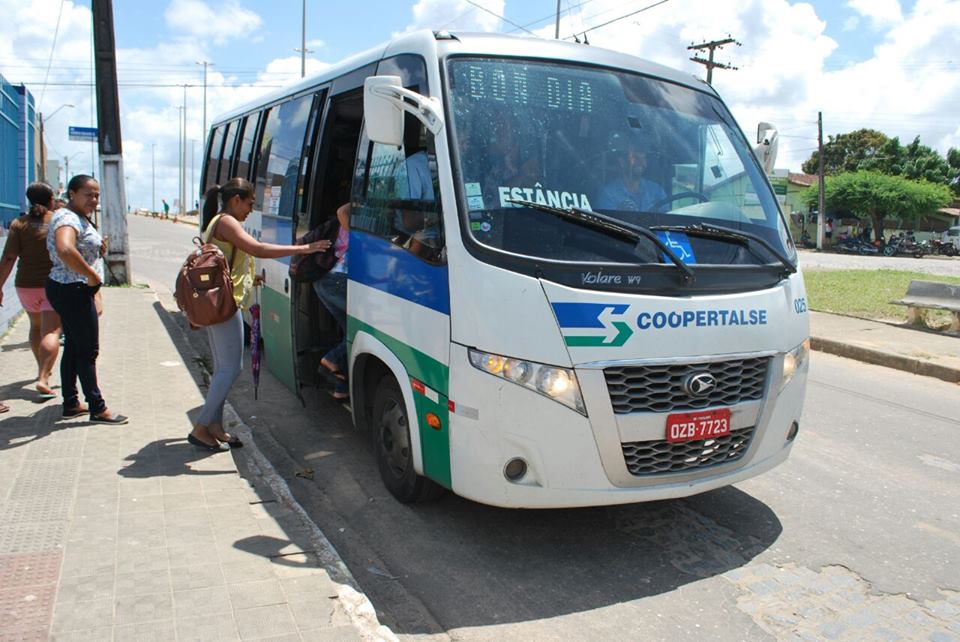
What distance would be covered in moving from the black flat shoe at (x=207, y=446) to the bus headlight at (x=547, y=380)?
2.51 metres

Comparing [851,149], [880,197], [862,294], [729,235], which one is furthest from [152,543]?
[851,149]

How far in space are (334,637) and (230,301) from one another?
108 inches

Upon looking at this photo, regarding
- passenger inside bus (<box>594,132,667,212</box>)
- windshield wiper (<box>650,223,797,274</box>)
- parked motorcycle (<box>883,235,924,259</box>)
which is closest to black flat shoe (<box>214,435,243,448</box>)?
passenger inside bus (<box>594,132,667,212</box>)

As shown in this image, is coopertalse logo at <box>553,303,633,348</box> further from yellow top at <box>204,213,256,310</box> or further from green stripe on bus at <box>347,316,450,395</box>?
yellow top at <box>204,213,256,310</box>

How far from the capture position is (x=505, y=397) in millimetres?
3576

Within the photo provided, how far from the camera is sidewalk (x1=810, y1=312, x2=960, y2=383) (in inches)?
370

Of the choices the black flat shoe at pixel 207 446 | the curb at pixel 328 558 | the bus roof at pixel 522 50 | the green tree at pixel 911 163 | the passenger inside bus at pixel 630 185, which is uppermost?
the green tree at pixel 911 163

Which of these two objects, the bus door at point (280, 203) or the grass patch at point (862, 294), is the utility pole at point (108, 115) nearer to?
the bus door at point (280, 203)

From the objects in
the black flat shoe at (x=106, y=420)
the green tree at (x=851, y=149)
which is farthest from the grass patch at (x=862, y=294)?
the green tree at (x=851, y=149)

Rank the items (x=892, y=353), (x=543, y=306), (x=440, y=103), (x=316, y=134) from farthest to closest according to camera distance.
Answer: (x=892, y=353) < (x=316, y=134) < (x=440, y=103) < (x=543, y=306)

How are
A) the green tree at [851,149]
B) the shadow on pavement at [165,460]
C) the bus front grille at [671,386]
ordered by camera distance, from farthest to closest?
the green tree at [851,149] < the shadow on pavement at [165,460] < the bus front grille at [671,386]

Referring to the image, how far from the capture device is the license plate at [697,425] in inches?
147

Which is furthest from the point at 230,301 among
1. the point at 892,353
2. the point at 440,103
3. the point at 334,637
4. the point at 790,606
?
the point at 892,353

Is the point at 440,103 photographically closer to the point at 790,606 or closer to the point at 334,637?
the point at 334,637
